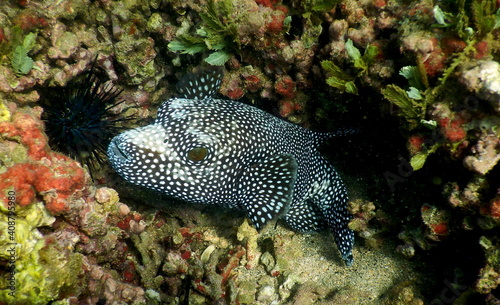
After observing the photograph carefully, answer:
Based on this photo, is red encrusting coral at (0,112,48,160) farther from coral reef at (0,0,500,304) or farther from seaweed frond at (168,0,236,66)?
seaweed frond at (168,0,236,66)

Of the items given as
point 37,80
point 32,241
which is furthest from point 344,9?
point 32,241

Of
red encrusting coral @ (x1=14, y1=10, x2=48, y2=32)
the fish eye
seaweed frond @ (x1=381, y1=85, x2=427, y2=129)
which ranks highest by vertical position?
red encrusting coral @ (x1=14, y1=10, x2=48, y2=32)

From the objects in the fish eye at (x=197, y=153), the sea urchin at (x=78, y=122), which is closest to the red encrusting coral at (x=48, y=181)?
the sea urchin at (x=78, y=122)

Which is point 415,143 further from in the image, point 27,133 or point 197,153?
point 27,133

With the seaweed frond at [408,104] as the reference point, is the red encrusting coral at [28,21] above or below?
above

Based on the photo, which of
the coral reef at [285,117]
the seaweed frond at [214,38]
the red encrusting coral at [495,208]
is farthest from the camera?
the seaweed frond at [214,38]

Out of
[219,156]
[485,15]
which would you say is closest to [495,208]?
[485,15]

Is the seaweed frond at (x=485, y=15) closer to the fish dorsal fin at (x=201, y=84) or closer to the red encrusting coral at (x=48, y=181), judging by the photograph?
the fish dorsal fin at (x=201, y=84)

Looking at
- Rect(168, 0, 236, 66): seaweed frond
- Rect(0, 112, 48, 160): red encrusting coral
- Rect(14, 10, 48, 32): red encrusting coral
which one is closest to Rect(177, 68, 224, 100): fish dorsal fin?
Rect(168, 0, 236, 66): seaweed frond
